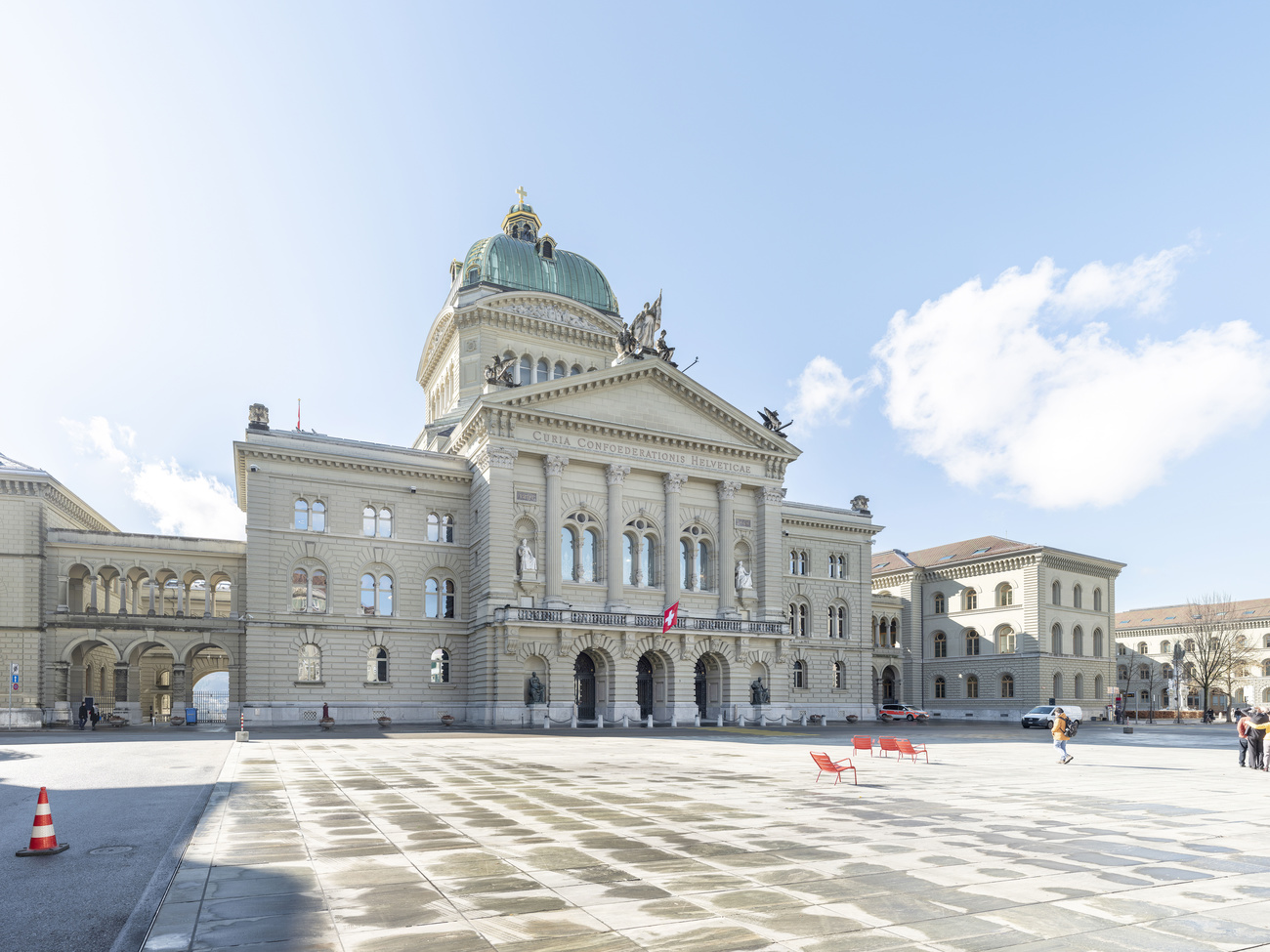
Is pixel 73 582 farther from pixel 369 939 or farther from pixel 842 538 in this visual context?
pixel 369 939

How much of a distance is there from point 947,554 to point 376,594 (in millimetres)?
57319

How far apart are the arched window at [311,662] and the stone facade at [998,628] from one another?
5107cm

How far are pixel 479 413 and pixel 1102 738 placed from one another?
3755cm

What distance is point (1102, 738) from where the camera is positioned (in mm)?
49781

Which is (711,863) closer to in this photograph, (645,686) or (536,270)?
(645,686)

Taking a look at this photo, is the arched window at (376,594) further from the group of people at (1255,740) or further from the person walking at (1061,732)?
the group of people at (1255,740)

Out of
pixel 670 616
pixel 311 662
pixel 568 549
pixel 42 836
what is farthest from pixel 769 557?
pixel 42 836

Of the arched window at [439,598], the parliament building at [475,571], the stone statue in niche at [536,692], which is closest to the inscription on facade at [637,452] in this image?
the parliament building at [475,571]

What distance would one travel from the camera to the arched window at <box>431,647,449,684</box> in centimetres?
5641

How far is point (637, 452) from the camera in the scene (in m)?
58.1

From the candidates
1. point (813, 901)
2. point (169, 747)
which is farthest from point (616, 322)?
point (813, 901)

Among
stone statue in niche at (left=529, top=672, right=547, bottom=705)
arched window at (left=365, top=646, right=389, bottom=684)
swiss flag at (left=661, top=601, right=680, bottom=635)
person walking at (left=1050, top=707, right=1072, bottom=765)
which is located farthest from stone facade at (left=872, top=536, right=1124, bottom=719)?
person walking at (left=1050, top=707, right=1072, bottom=765)

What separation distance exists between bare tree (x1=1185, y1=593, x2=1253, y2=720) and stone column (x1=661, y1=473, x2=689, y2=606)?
212 feet

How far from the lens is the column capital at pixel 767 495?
204ft
